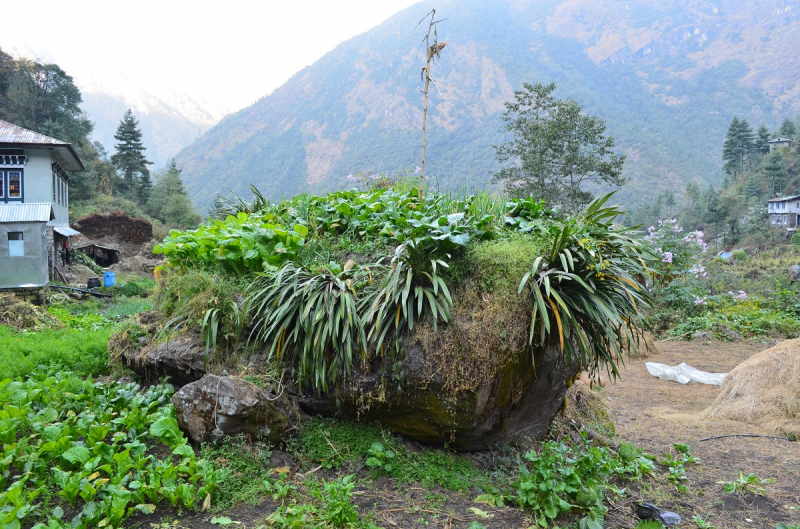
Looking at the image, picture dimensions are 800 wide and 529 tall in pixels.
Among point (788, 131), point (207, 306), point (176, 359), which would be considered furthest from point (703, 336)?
point (788, 131)

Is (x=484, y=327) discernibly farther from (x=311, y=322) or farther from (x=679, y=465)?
(x=679, y=465)

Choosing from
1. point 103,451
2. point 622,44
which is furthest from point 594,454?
point 622,44

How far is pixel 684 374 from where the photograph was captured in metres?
9.38

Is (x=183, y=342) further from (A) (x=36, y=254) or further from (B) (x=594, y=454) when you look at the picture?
(A) (x=36, y=254)

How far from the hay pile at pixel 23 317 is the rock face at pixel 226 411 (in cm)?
866

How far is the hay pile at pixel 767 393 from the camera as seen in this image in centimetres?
642

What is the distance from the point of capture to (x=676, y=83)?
105 m

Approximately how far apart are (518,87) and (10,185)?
89.9 meters

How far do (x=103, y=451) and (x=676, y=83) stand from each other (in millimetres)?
124425

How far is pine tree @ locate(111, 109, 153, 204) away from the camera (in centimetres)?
4244

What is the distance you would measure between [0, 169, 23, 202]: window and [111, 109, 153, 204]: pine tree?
74.5 ft

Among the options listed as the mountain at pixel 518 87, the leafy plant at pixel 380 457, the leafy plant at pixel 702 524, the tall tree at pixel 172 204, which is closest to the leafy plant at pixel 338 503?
the leafy plant at pixel 380 457

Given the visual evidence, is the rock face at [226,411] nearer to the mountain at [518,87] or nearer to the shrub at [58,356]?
the shrub at [58,356]

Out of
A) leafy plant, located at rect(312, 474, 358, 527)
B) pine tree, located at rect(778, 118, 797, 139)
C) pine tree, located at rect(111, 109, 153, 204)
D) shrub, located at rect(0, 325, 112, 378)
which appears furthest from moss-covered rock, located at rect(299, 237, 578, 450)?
pine tree, located at rect(778, 118, 797, 139)
